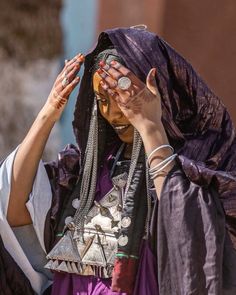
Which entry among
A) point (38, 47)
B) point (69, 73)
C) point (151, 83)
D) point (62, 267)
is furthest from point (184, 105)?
point (38, 47)

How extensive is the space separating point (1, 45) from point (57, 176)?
368 cm

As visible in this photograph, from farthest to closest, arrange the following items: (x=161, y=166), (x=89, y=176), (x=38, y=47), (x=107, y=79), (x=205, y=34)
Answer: (x=38, y=47), (x=205, y=34), (x=89, y=176), (x=107, y=79), (x=161, y=166)

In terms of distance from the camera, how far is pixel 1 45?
7441mm

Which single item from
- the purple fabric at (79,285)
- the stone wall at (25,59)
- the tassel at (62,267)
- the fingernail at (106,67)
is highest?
the fingernail at (106,67)

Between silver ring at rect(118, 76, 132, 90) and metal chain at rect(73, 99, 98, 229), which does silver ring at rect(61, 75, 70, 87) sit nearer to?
metal chain at rect(73, 99, 98, 229)

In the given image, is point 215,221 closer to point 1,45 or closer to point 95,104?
point 95,104

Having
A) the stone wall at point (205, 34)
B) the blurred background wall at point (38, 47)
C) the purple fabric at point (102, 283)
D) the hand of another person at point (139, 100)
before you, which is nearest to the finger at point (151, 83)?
the hand of another person at point (139, 100)

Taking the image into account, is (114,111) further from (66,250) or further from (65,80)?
(66,250)

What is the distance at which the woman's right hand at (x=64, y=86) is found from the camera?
12.2 feet

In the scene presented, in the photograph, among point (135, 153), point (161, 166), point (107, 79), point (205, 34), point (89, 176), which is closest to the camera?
point (161, 166)

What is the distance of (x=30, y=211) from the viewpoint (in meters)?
3.84

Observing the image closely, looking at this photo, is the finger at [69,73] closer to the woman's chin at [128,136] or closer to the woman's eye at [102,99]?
the woman's eye at [102,99]

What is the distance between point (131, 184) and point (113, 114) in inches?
9.4

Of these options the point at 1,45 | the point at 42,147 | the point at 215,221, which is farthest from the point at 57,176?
the point at 1,45
